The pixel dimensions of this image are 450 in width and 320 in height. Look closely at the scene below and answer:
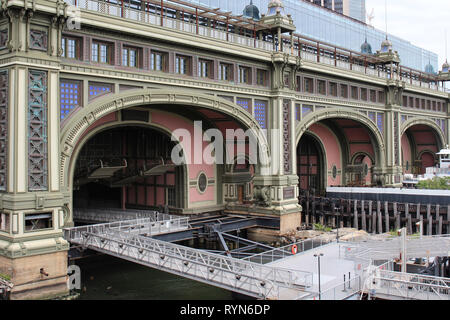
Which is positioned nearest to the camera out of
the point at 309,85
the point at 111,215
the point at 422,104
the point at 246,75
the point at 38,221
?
the point at 38,221

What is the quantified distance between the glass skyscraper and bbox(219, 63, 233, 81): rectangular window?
1086 centimetres

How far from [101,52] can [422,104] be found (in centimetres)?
4836

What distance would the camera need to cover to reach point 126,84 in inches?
1227

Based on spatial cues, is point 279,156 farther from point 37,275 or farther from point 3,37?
point 3,37

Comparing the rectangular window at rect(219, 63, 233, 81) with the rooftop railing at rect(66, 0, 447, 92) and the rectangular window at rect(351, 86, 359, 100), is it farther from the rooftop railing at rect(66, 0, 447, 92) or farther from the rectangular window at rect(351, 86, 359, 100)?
the rectangular window at rect(351, 86, 359, 100)

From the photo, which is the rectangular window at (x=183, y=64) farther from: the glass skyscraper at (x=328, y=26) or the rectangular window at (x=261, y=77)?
the glass skyscraper at (x=328, y=26)

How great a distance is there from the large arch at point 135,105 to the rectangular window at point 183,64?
4.85 ft

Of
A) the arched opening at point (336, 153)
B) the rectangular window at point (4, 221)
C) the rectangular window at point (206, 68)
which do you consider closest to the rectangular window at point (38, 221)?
the rectangular window at point (4, 221)

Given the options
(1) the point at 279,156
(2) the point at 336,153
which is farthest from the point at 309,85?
(2) the point at 336,153

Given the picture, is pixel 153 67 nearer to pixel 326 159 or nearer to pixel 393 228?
pixel 393 228

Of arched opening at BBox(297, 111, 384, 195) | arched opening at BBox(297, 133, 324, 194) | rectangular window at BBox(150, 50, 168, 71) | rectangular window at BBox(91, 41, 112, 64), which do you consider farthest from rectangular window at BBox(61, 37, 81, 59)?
arched opening at BBox(297, 133, 324, 194)

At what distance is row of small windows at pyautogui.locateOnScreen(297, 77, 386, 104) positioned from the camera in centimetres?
4566

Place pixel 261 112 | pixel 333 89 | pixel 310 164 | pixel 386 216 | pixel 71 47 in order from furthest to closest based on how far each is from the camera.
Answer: pixel 310 164, pixel 333 89, pixel 386 216, pixel 261 112, pixel 71 47

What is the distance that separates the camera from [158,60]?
3350 cm
